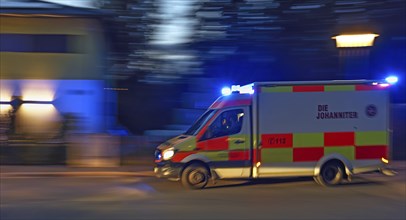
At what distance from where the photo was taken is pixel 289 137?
1043cm

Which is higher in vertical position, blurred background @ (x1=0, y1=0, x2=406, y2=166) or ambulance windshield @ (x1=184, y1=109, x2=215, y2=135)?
blurred background @ (x1=0, y1=0, x2=406, y2=166)

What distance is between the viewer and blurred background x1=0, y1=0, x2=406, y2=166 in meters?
14.8

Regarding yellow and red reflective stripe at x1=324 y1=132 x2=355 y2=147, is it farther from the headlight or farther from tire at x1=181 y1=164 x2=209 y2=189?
the headlight

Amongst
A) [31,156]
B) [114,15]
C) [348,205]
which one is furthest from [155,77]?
[348,205]

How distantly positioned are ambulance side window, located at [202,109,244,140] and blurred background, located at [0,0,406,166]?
396cm

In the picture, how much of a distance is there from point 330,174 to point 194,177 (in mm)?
2987

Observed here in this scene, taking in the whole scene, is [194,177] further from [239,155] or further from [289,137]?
[289,137]

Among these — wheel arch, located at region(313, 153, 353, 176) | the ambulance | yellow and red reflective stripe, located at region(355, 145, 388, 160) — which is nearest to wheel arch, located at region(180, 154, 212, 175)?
the ambulance

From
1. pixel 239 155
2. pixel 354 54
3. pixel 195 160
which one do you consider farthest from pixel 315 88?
pixel 354 54

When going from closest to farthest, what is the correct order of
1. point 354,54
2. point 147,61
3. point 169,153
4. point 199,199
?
1. point 199,199
2. point 169,153
3. point 354,54
4. point 147,61

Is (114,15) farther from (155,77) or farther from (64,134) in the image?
(64,134)

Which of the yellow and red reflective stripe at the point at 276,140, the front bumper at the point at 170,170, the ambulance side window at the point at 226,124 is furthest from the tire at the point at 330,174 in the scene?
the front bumper at the point at 170,170

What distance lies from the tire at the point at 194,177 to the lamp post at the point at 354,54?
4.94 metres

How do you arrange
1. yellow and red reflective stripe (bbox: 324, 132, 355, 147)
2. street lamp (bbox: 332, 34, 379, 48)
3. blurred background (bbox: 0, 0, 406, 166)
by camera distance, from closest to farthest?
yellow and red reflective stripe (bbox: 324, 132, 355, 147) < street lamp (bbox: 332, 34, 379, 48) < blurred background (bbox: 0, 0, 406, 166)
